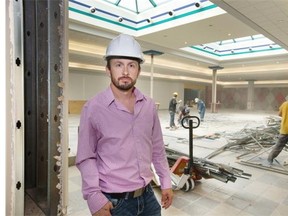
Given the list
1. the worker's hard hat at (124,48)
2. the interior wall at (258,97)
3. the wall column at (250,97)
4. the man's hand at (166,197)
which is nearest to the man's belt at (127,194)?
the man's hand at (166,197)

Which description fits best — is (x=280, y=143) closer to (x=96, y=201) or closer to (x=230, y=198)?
(x=230, y=198)

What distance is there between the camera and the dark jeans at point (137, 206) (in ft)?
3.88

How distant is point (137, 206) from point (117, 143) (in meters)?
0.39

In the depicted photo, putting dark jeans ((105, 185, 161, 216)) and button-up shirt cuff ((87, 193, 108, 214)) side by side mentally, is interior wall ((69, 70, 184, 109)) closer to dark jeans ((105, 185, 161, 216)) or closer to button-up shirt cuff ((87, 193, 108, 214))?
dark jeans ((105, 185, 161, 216))

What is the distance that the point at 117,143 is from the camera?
116cm

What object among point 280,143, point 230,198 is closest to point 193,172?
point 230,198

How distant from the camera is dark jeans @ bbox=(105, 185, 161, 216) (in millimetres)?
1183

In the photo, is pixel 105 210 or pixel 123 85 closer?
pixel 105 210

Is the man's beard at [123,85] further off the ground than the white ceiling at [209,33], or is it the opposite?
the white ceiling at [209,33]

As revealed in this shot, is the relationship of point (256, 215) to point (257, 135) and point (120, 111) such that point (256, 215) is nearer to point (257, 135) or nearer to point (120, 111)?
point (120, 111)

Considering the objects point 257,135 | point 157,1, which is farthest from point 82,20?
point 257,135

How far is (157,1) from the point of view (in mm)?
8117

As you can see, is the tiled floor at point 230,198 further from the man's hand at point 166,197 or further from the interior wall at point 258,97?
the interior wall at point 258,97

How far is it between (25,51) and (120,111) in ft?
2.04
